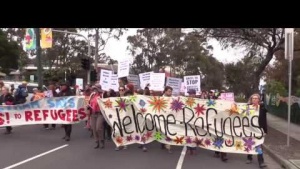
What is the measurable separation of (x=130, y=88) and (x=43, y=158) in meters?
3.65

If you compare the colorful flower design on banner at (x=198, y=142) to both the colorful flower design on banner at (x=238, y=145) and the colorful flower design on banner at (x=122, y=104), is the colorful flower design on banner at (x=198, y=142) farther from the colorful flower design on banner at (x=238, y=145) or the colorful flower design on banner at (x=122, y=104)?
the colorful flower design on banner at (x=122, y=104)

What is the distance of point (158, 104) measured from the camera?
38.8 feet

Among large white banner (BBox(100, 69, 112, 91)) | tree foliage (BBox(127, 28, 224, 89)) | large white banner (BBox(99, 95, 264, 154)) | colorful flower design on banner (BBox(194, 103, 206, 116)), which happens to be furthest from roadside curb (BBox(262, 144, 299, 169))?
tree foliage (BBox(127, 28, 224, 89))

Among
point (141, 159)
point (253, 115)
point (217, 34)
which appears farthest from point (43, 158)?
point (217, 34)

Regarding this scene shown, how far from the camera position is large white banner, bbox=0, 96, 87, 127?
44.4 feet

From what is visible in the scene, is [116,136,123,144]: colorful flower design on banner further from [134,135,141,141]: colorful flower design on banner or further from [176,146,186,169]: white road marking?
[176,146,186,169]: white road marking

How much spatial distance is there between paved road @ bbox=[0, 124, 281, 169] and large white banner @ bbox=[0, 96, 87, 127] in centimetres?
52

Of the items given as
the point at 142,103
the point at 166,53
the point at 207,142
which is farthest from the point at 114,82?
the point at 166,53

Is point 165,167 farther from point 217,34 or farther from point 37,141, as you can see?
point 217,34

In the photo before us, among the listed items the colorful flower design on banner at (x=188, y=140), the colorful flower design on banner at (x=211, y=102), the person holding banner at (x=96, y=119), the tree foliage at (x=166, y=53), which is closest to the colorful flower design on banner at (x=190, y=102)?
the colorful flower design on banner at (x=211, y=102)

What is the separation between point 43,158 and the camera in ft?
33.9

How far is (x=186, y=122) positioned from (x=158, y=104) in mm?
872

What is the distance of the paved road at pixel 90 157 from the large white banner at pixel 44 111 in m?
0.52

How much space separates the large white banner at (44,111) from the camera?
1352 centimetres
